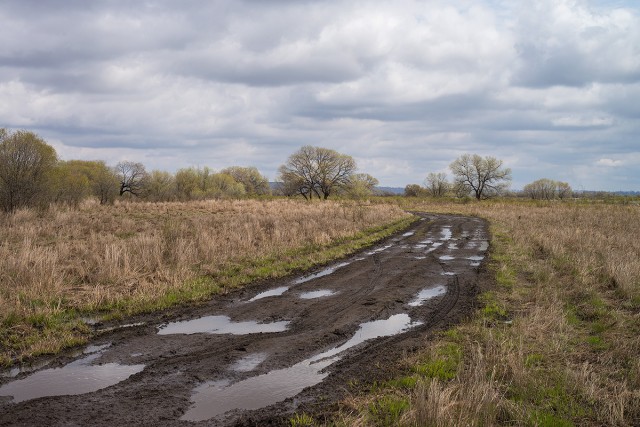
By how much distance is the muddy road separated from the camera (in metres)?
5.33

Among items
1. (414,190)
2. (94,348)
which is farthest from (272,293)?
(414,190)

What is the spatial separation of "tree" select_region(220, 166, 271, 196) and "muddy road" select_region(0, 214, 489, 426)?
9105 cm

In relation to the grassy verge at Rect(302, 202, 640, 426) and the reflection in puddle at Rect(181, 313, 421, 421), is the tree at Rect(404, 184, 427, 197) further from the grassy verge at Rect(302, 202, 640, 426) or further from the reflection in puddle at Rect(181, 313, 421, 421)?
the reflection in puddle at Rect(181, 313, 421, 421)

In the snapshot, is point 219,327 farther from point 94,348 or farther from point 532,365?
point 532,365

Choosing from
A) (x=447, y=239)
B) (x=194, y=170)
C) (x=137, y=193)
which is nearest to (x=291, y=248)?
(x=447, y=239)

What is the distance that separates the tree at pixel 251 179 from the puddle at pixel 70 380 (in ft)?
312

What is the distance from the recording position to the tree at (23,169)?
1040 inches

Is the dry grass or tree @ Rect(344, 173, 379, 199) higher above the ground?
tree @ Rect(344, 173, 379, 199)

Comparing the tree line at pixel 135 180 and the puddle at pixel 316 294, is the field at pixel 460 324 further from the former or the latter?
the tree line at pixel 135 180

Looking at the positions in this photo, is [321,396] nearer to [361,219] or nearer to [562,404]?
[562,404]

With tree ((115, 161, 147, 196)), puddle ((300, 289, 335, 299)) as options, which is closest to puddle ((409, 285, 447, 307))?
puddle ((300, 289, 335, 299))

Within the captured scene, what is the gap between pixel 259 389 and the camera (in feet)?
19.6

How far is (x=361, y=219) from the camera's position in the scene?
99.2ft

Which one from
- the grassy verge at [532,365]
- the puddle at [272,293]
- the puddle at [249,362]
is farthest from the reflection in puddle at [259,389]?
the puddle at [272,293]
